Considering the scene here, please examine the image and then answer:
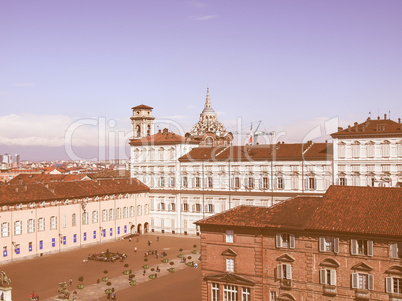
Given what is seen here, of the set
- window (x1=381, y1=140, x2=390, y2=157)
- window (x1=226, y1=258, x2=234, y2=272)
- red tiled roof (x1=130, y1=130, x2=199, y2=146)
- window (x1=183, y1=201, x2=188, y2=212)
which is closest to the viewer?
window (x1=226, y1=258, x2=234, y2=272)

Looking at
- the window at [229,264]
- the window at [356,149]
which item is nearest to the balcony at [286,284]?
the window at [229,264]

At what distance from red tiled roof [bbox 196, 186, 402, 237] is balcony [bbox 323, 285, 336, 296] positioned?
376 cm

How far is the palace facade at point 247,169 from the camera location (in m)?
63.0

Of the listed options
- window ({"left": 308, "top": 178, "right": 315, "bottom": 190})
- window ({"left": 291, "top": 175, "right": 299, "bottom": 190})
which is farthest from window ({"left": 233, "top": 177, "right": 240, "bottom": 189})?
window ({"left": 308, "top": 178, "right": 315, "bottom": 190})

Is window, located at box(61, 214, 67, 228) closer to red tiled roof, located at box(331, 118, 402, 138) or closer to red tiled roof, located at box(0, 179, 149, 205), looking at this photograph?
red tiled roof, located at box(0, 179, 149, 205)

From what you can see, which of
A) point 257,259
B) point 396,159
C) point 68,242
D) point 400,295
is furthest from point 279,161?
point 400,295

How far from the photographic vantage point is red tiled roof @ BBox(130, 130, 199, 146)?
78.1m

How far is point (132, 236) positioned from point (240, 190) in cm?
1764

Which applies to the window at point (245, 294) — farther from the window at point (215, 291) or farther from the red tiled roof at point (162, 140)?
the red tiled roof at point (162, 140)

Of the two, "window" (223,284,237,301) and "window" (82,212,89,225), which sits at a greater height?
"window" (82,212,89,225)

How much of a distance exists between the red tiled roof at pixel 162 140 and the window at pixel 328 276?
152ft

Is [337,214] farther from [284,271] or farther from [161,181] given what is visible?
[161,181]

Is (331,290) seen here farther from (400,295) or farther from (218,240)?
(218,240)

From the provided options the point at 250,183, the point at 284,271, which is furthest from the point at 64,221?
the point at 284,271
